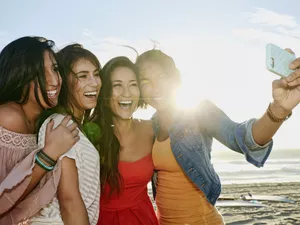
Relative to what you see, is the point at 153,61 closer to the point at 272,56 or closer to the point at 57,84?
the point at 57,84

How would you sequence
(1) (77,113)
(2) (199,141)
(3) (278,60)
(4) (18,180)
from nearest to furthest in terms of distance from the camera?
(3) (278,60) → (4) (18,180) → (2) (199,141) → (1) (77,113)

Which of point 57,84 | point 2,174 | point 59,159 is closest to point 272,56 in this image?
point 59,159

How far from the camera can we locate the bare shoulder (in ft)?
9.04

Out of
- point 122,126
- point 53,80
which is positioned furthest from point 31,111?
point 122,126

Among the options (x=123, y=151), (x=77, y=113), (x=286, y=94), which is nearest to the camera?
(x=286, y=94)

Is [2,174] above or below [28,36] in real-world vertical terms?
below

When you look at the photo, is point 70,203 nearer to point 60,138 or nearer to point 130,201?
point 60,138

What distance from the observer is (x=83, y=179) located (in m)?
2.83

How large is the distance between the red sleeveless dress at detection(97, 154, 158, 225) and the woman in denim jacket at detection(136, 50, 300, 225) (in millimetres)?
140

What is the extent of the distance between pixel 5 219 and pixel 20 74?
1.20m

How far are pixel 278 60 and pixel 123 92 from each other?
2486 millimetres

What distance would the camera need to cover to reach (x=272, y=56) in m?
1.86

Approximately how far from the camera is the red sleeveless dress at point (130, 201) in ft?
11.7

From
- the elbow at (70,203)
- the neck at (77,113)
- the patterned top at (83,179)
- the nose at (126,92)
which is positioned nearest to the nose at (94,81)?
the neck at (77,113)
